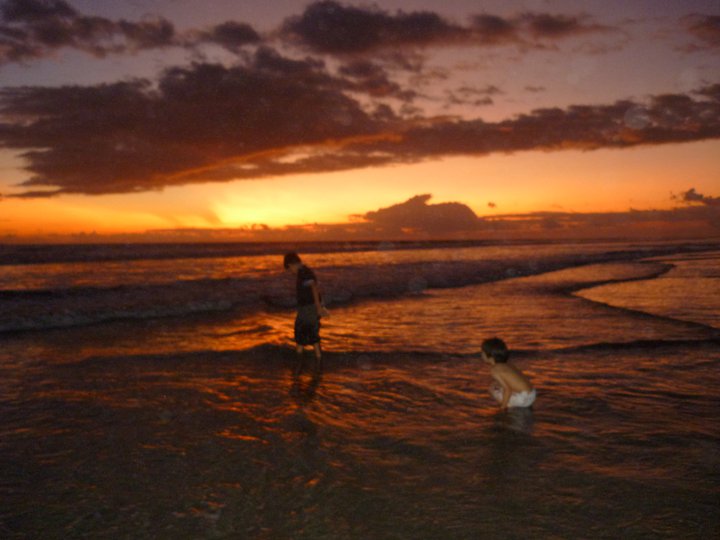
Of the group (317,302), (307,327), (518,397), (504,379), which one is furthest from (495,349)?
(307,327)

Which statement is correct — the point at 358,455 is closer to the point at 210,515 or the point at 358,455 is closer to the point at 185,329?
the point at 210,515

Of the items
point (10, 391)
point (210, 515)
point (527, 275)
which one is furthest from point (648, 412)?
point (527, 275)

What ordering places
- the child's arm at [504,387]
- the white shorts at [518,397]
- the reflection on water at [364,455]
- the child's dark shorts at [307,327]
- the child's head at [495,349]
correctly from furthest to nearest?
1. the child's dark shorts at [307,327]
2. the white shorts at [518,397]
3. the child's arm at [504,387]
4. the child's head at [495,349]
5. the reflection on water at [364,455]

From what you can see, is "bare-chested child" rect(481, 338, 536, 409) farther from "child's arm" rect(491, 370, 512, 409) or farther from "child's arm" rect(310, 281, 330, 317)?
"child's arm" rect(310, 281, 330, 317)

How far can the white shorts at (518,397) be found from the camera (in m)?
6.79

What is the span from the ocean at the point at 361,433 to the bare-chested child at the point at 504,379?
195 mm

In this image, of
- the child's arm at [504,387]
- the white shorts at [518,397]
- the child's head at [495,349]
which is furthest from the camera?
the white shorts at [518,397]

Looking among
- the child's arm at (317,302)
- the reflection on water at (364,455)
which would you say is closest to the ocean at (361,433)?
the reflection on water at (364,455)

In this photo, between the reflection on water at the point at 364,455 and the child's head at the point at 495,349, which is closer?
the reflection on water at the point at 364,455

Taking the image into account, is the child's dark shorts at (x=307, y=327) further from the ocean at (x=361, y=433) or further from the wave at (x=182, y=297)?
the wave at (x=182, y=297)

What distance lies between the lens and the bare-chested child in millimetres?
6488

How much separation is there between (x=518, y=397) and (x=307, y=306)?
14.7 feet

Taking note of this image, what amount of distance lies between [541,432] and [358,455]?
7.39 ft

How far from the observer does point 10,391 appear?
26.5 feet
